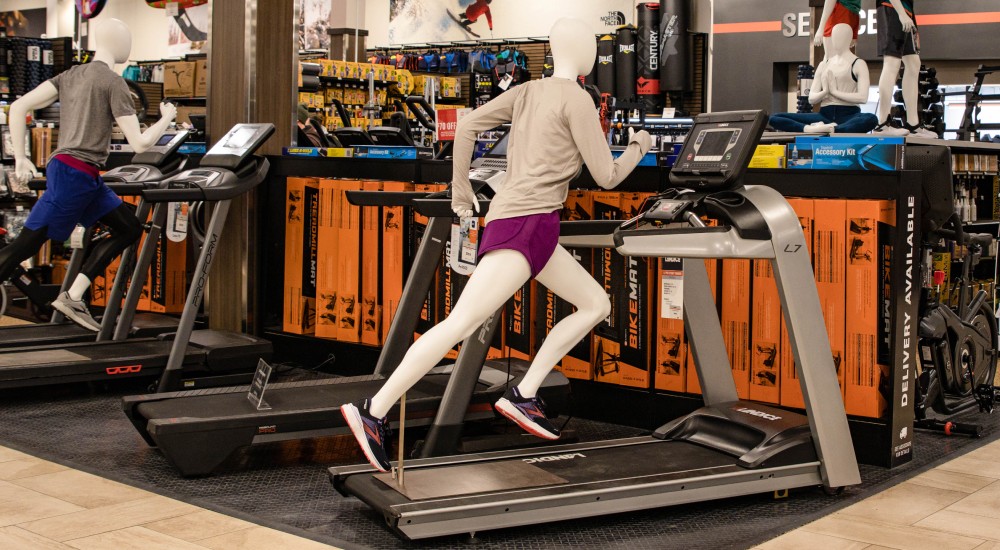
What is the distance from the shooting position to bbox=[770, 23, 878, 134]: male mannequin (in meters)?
8.20

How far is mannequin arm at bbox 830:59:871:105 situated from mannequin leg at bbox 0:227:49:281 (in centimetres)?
561

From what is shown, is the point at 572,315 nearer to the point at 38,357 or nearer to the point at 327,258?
the point at 327,258

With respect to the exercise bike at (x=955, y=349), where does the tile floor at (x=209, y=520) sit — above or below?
below

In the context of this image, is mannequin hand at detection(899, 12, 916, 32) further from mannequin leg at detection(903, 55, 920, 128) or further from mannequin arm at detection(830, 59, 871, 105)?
mannequin arm at detection(830, 59, 871, 105)

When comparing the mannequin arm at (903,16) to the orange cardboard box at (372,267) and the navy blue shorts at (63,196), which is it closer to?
the orange cardboard box at (372,267)

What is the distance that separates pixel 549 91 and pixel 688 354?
158 cm

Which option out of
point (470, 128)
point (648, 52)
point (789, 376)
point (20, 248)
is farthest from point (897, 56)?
point (20, 248)

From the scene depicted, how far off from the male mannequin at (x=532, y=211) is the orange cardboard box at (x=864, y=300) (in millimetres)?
1080

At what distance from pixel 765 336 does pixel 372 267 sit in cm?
231

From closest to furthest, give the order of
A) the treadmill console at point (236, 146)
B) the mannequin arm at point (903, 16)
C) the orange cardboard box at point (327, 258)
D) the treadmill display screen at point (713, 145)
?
the treadmill display screen at point (713, 145), the treadmill console at point (236, 146), the orange cardboard box at point (327, 258), the mannequin arm at point (903, 16)

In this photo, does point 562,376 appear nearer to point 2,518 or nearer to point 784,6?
point 2,518

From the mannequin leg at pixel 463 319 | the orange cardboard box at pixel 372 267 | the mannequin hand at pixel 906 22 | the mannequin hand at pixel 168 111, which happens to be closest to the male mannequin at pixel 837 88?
the mannequin hand at pixel 906 22

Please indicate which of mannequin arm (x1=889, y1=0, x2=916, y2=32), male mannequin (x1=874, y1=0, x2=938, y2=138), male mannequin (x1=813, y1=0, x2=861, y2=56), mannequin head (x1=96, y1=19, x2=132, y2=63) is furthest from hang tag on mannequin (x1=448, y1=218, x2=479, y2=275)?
male mannequin (x1=813, y1=0, x2=861, y2=56)

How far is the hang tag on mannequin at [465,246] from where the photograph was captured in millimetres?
4828
